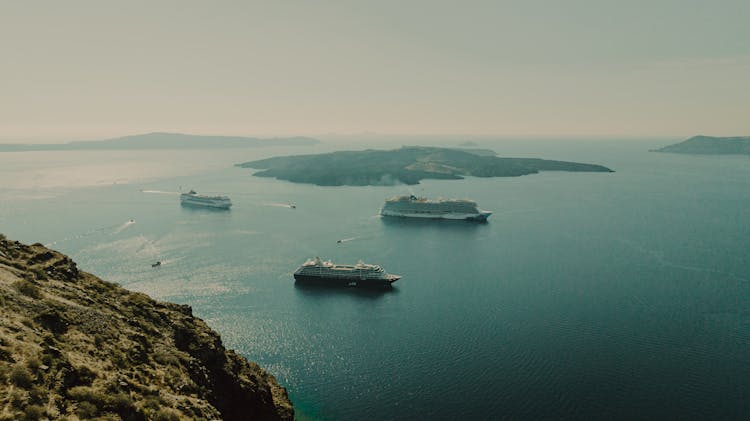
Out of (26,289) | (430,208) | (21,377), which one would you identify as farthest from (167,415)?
(430,208)

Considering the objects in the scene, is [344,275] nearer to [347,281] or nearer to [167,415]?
[347,281]

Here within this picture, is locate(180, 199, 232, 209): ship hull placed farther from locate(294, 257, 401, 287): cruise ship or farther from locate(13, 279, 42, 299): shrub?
locate(13, 279, 42, 299): shrub

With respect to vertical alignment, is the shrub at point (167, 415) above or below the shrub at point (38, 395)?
below

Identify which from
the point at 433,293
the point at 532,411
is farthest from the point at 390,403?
the point at 433,293

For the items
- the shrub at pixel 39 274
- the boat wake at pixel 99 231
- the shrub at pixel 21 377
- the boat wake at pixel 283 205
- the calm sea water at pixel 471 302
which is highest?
the shrub at pixel 39 274

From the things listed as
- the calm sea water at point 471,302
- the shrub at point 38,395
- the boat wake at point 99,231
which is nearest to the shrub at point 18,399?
the shrub at point 38,395

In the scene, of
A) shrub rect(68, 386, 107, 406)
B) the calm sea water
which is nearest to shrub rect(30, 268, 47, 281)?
shrub rect(68, 386, 107, 406)

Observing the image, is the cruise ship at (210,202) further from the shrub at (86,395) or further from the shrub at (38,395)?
the shrub at (38,395)
